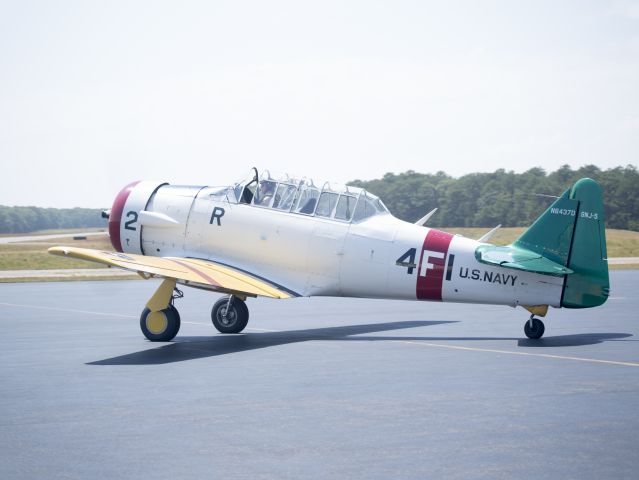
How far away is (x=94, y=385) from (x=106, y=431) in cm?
290

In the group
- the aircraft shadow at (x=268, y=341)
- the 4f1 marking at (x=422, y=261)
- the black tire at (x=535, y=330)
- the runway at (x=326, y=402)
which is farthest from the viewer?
the 4f1 marking at (x=422, y=261)

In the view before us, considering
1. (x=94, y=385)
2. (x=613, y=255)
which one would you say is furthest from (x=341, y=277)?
(x=613, y=255)

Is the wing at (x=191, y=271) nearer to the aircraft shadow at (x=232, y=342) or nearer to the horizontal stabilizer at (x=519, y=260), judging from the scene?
the aircraft shadow at (x=232, y=342)

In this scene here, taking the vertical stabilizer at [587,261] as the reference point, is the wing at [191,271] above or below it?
below

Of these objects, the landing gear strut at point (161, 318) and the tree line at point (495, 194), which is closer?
the landing gear strut at point (161, 318)

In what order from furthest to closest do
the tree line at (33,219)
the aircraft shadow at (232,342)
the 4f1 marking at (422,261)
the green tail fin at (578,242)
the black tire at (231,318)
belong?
1. the tree line at (33,219)
2. the black tire at (231,318)
3. the 4f1 marking at (422,261)
4. the green tail fin at (578,242)
5. the aircraft shadow at (232,342)

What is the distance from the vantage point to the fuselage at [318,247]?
1549 centimetres

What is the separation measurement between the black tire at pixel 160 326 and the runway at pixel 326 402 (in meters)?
0.22

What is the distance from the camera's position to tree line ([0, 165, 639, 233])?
90.9 m

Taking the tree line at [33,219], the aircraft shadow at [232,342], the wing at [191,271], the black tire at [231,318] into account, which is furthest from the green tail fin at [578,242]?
the tree line at [33,219]

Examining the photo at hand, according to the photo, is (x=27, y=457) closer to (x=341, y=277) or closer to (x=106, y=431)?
(x=106, y=431)

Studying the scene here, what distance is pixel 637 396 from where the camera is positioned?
10000 millimetres

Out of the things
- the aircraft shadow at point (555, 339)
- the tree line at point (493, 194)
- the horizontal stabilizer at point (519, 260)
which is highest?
the tree line at point (493, 194)

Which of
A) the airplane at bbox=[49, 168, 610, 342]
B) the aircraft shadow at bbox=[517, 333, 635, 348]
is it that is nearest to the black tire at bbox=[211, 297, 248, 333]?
the airplane at bbox=[49, 168, 610, 342]
